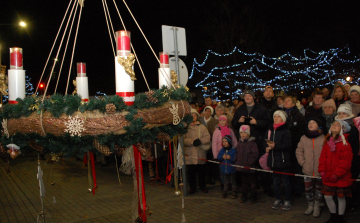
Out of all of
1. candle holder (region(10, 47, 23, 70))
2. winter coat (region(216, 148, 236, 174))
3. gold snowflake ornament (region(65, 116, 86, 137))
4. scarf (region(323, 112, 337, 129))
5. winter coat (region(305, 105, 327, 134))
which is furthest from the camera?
winter coat (region(216, 148, 236, 174))

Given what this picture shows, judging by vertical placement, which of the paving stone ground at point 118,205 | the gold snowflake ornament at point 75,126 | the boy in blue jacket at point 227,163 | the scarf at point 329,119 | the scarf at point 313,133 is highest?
the gold snowflake ornament at point 75,126

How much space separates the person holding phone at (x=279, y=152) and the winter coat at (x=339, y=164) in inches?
34.4

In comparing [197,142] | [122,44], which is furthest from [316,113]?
[122,44]

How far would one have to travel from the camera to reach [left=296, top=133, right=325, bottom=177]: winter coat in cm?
521

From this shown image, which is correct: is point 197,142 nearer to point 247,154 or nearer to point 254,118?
point 247,154

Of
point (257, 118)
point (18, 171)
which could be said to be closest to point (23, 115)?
point (257, 118)

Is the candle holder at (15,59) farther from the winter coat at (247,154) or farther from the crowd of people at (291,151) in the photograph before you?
the winter coat at (247,154)

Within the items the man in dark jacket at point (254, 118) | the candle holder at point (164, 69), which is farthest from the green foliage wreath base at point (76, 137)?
the man in dark jacket at point (254, 118)

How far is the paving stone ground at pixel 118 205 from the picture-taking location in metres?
5.23

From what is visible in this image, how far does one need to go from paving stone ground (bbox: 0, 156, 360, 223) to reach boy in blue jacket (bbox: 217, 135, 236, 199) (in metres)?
0.32

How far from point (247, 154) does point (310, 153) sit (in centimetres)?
117

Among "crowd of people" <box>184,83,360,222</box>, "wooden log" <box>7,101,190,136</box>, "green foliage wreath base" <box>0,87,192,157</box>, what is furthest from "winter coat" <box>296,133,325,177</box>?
"wooden log" <box>7,101,190,136</box>

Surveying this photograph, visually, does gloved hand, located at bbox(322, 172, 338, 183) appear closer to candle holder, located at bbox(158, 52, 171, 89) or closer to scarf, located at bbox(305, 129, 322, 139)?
scarf, located at bbox(305, 129, 322, 139)

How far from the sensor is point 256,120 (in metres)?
6.12
